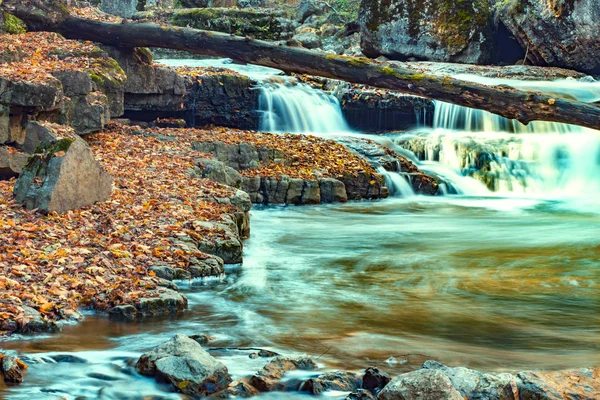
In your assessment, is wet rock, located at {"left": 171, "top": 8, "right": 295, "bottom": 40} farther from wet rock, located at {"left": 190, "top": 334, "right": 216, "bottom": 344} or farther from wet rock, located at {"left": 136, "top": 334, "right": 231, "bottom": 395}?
wet rock, located at {"left": 136, "top": 334, "right": 231, "bottom": 395}

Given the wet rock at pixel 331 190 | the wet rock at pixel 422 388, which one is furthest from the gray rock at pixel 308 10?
the wet rock at pixel 422 388

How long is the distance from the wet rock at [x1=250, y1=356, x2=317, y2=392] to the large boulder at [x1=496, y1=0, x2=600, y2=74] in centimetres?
1901

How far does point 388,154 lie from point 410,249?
5.81 metres

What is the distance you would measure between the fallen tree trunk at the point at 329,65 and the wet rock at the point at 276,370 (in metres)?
5.98

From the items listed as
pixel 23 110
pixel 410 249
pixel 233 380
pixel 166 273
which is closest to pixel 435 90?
pixel 410 249

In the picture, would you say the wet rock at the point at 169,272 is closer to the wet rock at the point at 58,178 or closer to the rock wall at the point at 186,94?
the wet rock at the point at 58,178

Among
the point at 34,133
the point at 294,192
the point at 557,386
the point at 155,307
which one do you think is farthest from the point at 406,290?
the point at 294,192

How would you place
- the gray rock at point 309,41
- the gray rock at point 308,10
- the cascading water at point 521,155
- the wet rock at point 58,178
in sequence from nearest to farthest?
the wet rock at point 58,178 → the cascading water at point 521,155 → the gray rock at point 309,41 → the gray rock at point 308,10

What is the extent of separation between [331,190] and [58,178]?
693cm

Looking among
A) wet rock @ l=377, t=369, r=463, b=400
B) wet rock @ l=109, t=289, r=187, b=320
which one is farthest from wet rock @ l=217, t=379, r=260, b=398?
wet rock @ l=109, t=289, r=187, b=320

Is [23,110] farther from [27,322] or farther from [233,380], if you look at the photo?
[233,380]

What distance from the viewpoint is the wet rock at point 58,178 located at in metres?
7.61

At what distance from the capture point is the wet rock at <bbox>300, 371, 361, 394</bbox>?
4262 millimetres

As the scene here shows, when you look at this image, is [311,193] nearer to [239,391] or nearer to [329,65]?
[329,65]
